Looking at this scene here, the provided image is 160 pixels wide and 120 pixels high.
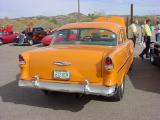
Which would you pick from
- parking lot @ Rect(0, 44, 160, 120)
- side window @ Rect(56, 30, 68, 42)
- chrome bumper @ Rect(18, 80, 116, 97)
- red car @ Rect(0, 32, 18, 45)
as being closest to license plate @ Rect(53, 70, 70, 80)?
chrome bumper @ Rect(18, 80, 116, 97)

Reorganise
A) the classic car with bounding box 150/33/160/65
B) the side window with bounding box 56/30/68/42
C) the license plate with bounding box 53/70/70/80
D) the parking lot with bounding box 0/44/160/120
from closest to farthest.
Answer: the parking lot with bounding box 0/44/160/120, the license plate with bounding box 53/70/70/80, the side window with bounding box 56/30/68/42, the classic car with bounding box 150/33/160/65

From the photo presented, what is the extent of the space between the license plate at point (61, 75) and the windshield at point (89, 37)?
1.25 metres

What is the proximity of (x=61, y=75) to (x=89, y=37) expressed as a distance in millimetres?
1470

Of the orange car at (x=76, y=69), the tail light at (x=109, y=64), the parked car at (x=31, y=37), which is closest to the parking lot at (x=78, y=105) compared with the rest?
the orange car at (x=76, y=69)

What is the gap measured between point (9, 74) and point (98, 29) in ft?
13.7

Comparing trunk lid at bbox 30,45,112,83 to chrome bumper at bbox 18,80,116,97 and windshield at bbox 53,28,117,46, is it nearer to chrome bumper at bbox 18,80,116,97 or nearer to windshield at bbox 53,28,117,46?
chrome bumper at bbox 18,80,116,97

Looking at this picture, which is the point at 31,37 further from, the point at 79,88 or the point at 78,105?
the point at 79,88

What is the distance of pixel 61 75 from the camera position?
6.09 meters

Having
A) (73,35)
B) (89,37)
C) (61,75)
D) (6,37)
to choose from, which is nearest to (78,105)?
(61,75)

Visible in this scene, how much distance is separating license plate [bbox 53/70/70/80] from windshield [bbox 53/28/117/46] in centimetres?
125

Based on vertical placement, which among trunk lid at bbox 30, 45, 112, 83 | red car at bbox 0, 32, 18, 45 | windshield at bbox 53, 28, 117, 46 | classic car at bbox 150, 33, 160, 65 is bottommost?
red car at bbox 0, 32, 18, 45

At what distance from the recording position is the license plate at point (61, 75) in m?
6.05

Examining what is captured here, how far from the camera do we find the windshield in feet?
23.2

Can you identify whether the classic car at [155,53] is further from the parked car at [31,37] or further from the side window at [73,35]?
the parked car at [31,37]
